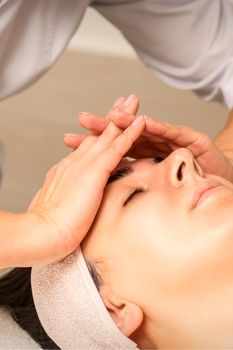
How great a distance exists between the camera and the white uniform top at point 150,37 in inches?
48.8

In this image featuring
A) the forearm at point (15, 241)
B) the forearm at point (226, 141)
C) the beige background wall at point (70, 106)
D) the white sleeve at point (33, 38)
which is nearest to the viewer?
the forearm at point (15, 241)

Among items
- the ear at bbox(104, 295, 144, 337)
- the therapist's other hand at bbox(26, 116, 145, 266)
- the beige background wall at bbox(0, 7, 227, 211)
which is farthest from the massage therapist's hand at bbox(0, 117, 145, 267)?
the beige background wall at bbox(0, 7, 227, 211)

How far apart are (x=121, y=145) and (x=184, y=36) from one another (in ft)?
1.60

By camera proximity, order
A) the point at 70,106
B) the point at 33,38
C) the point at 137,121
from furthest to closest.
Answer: the point at 70,106
the point at 33,38
the point at 137,121

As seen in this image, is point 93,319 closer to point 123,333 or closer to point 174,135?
point 123,333

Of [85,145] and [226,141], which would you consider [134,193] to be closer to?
[85,145]

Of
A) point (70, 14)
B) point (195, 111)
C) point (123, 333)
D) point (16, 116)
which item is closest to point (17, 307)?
point (123, 333)

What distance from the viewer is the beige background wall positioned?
199 centimetres

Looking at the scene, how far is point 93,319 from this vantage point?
107 centimetres

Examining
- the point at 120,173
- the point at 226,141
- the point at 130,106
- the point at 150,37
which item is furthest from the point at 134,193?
the point at 150,37

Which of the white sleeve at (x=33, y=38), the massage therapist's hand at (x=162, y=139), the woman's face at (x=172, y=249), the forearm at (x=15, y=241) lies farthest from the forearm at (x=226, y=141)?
the forearm at (x=15, y=241)

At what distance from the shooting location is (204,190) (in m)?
1.04

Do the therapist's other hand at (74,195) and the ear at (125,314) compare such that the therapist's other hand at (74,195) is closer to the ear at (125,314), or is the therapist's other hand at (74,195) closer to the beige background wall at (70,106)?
the ear at (125,314)

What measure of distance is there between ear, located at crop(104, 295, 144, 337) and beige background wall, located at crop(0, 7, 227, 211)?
2.91ft
